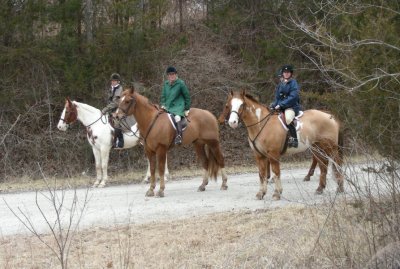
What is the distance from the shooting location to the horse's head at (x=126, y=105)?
13312 millimetres

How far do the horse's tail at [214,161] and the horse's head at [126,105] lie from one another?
7.33ft

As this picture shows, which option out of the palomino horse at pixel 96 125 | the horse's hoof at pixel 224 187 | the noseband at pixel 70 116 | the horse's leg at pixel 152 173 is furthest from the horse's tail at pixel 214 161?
the noseband at pixel 70 116

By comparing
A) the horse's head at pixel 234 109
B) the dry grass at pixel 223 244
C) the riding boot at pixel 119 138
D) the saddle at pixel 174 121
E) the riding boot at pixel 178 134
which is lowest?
the dry grass at pixel 223 244

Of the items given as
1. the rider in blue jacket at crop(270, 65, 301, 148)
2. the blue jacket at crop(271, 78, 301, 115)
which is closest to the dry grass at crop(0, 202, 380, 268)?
the rider in blue jacket at crop(270, 65, 301, 148)

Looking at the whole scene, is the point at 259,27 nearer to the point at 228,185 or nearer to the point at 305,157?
the point at 305,157

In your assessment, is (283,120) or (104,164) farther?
(104,164)

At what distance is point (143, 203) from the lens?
1252 cm

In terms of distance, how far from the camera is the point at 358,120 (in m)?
8.59

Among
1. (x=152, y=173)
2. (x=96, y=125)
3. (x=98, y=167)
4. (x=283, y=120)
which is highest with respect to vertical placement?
(x=283, y=120)

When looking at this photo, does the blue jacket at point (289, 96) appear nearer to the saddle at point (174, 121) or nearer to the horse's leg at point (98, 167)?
the saddle at point (174, 121)

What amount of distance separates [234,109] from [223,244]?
4.31 meters

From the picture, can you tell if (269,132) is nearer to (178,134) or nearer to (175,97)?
(178,134)

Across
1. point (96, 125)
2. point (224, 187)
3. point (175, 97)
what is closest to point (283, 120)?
point (224, 187)

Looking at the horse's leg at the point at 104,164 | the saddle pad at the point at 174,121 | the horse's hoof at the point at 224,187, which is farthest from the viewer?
the horse's leg at the point at 104,164
